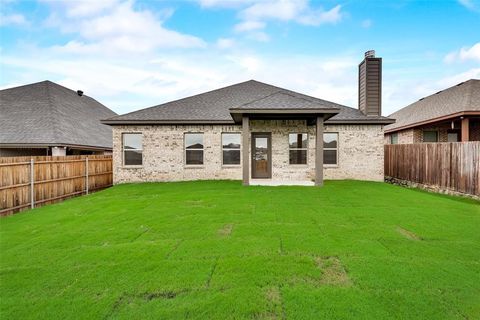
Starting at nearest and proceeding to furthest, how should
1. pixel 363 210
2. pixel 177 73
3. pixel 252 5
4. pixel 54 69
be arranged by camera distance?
1. pixel 363 210
2. pixel 252 5
3. pixel 54 69
4. pixel 177 73

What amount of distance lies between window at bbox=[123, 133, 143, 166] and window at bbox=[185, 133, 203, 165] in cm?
226

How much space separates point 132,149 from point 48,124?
5147 millimetres

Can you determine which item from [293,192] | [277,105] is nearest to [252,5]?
[277,105]

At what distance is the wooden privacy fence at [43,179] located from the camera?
7.91m

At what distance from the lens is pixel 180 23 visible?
1430 cm

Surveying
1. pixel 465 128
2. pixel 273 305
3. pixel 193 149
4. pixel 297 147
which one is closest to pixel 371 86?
pixel 465 128

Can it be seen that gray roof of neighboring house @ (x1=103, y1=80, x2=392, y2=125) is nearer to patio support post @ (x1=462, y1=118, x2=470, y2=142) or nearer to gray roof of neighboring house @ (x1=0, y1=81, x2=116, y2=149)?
patio support post @ (x1=462, y1=118, x2=470, y2=142)

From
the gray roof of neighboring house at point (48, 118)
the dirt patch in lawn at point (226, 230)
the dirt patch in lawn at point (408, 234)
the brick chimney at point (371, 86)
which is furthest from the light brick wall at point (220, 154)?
the dirt patch in lawn at point (408, 234)

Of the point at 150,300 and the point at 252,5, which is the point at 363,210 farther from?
the point at 252,5

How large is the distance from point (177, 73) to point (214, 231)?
19.7 meters

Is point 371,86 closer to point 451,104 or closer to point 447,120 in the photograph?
point 447,120

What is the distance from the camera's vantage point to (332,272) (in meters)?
3.56

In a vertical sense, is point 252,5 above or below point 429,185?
above

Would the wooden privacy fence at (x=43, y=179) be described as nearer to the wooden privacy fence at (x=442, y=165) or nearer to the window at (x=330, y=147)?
the window at (x=330, y=147)
